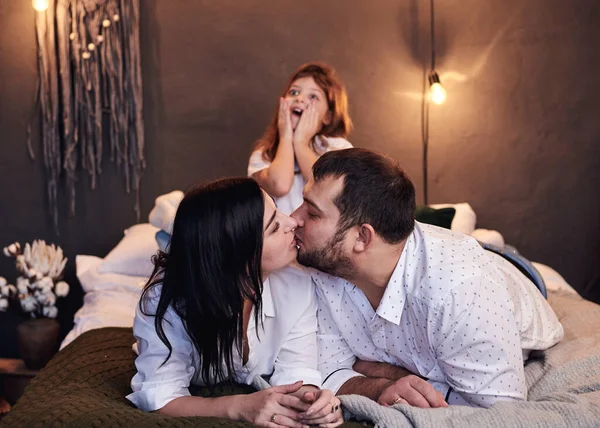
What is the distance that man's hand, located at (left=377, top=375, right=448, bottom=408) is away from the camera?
1.79 metres

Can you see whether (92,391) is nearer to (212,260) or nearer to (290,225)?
(212,260)

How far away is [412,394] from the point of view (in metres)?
1.82

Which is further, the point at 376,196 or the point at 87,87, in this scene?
the point at 87,87

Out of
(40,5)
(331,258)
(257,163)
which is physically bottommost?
(331,258)

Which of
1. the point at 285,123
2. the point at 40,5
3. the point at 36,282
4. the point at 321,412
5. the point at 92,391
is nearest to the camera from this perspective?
the point at 321,412

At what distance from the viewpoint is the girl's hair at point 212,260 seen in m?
1.79

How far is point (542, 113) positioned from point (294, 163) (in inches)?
62.5

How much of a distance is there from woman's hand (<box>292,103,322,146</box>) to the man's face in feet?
3.59

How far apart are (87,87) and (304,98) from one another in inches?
45.2

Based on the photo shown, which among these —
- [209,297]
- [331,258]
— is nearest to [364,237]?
[331,258]

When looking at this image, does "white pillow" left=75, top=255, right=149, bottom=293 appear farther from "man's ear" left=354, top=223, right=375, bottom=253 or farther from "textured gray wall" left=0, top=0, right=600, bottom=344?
"man's ear" left=354, top=223, right=375, bottom=253

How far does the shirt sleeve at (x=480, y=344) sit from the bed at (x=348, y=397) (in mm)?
84

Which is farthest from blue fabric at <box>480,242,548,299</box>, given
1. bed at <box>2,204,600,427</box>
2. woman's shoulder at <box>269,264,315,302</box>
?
woman's shoulder at <box>269,264,315,302</box>

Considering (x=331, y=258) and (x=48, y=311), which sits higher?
(x=331, y=258)
